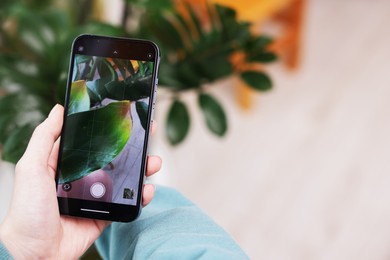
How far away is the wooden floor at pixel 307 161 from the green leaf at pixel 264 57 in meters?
0.50

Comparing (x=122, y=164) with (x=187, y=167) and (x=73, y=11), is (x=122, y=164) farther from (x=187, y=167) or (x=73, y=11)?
(x=187, y=167)

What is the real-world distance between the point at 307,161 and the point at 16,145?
1.22 meters

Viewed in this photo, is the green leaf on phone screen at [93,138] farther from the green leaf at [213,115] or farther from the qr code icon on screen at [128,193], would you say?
the green leaf at [213,115]

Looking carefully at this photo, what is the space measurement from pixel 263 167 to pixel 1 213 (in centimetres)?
91

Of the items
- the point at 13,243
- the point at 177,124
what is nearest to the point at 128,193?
the point at 13,243

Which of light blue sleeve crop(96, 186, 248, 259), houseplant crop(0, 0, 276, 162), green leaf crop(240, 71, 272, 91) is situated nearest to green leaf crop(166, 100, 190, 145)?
houseplant crop(0, 0, 276, 162)

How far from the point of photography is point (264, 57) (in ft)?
3.05

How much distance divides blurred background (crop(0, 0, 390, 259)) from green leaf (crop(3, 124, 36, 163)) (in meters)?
0.31

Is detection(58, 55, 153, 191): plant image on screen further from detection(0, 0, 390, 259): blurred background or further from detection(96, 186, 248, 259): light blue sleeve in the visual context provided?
detection(0, 0, 390, 259): blurred background

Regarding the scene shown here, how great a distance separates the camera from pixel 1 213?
107 centimetres

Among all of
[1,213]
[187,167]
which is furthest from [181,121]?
[187,167]

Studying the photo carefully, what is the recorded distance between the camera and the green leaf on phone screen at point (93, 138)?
24.7 inches

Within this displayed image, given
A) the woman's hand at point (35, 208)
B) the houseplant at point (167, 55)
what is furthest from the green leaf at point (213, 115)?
the woman's hand at point (35, 208)

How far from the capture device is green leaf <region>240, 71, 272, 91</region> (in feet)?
3.04
